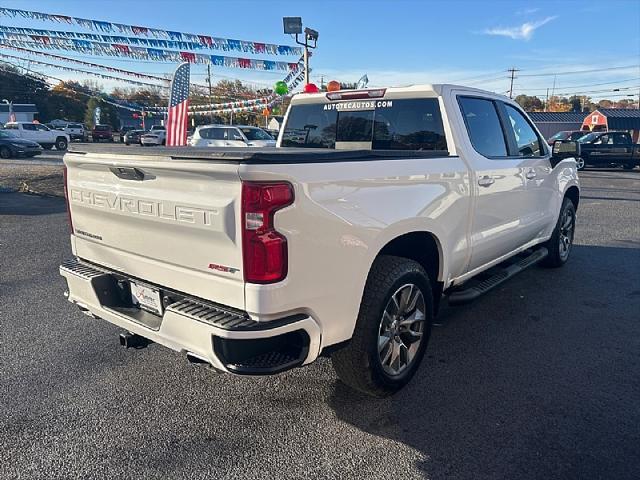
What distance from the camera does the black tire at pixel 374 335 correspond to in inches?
107

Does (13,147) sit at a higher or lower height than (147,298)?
higher

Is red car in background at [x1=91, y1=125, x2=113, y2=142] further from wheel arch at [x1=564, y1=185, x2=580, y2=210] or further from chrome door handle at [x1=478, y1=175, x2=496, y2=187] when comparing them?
chrome door handle at [x1=478, y1=175, x2=496, y2=187]

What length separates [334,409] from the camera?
2926 millimetres

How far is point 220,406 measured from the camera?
2.94 metres

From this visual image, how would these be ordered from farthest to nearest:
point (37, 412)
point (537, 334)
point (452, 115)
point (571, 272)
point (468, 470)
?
1. point (571, 272)
2. point (537, 334)
3. point (452, 115)
4. point (37, 412)
5. point (468, 470)

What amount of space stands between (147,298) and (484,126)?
3.06 meters

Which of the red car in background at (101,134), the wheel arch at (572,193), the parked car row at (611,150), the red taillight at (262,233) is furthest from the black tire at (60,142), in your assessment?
the red taillight at (262,233)

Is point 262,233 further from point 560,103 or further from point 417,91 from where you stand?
point 560,103

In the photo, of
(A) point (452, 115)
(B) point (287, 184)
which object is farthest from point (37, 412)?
(A) point (452, 115)

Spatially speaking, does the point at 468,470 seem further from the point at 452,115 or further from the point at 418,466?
the point at 452,115

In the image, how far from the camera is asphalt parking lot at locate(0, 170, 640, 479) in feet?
7.95

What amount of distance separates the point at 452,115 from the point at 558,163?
2.37 meters

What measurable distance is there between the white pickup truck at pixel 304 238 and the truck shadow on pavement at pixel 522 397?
0.91ft

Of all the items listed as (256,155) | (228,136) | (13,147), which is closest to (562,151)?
(256,155)
